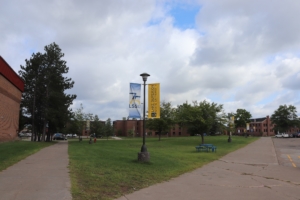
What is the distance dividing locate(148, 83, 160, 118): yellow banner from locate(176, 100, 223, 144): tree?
2082 cm

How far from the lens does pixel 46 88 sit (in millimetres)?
44906

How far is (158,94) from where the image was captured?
16078 mm

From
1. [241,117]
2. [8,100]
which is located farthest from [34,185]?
[241,117]

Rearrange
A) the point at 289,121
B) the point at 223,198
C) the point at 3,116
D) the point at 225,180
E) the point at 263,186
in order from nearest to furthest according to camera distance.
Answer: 1. the point at 223,198
2. the point at 263,186
3. the point at 225,180
4. the point at 3,116
5. the point at 289,121

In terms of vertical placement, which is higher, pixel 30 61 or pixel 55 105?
pixel 30 61

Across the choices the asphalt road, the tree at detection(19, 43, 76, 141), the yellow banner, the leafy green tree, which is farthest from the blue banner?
the leafy green tree

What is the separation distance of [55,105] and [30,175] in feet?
120

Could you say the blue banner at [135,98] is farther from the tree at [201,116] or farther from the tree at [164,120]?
the tree at [164,120]

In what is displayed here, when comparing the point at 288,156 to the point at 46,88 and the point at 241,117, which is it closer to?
the point at 46,88

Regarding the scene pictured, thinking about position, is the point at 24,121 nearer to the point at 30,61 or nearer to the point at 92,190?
the point at 30,61

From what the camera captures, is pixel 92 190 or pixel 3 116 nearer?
pixel 92 190

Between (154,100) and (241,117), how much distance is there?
59761 millimetres

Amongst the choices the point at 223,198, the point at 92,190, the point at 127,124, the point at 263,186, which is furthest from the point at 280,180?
the point at 127,124

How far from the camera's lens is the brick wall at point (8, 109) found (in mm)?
32487
